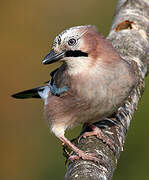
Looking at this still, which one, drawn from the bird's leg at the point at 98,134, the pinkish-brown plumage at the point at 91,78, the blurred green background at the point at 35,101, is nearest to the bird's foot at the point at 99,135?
the bird's leg at the point at 98,134

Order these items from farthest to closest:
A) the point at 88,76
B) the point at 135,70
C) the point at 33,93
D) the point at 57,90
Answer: the point at 33,93 < the point at 135,70 < the point at 57,90 < the point at 88,76

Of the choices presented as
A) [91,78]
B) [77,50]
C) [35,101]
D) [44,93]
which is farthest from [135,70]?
[35,101]

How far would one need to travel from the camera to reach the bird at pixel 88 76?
376 cm

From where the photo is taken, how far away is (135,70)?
435 cm

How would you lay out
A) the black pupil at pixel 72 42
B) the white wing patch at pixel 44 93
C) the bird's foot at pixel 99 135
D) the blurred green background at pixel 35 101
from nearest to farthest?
the bird's foot at pixel 99 135 < the black pupil at pixel 72 42 < the white wing patch at pixel 44 93 < the blurred green background at pixel 35 101

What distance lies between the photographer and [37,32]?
804cm

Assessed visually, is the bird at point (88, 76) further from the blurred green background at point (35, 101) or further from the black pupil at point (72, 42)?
the blurred green background at point (35, 101)

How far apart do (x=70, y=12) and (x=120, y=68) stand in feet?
14.8

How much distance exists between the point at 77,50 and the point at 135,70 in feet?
2.72

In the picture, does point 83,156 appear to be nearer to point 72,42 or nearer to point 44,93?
point 72,42

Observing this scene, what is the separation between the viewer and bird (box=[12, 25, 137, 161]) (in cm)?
376

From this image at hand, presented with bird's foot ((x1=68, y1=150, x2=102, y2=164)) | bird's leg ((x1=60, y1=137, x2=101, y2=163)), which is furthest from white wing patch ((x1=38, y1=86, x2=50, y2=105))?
bird's foot ((x1=68, y1=150, x2=102, y2=164))

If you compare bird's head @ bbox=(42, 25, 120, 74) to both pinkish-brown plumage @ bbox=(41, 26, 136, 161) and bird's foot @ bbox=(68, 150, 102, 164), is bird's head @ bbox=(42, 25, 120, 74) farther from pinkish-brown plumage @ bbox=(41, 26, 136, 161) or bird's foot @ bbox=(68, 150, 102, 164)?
bird's foot @ bbox=(68, 150, 102, 164)

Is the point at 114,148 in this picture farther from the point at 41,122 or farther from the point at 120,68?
the point at 41,122
